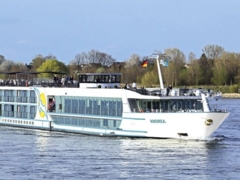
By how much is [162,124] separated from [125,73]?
241 feet

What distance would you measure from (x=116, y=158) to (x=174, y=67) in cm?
8043

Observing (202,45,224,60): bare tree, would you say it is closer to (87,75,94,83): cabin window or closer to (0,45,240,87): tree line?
(0,45,240,87): tree line

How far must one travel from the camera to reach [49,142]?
46062 mm

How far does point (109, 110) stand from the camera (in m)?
47.7

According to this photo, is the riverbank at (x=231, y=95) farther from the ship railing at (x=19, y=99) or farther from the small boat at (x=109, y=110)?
the small boat at (x=109, y=110)

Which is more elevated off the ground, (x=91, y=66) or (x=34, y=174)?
(x=91, y=66)

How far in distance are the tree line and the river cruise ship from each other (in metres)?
54.1

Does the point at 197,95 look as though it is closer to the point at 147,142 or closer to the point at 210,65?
the point at 147,142

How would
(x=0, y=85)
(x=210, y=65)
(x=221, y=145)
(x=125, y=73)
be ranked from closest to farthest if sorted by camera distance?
(x=221, y=145)
(x=0, y=85)
(x=125, y=73)
(x=210, y=65)

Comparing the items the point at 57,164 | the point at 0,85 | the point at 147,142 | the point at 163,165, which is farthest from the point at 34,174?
the point at 0,85

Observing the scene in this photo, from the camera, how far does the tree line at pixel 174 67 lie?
116 meters

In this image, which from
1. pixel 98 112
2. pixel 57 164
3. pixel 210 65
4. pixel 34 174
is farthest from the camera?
pixel 210 65

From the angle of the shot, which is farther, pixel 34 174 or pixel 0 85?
pixel 0 85

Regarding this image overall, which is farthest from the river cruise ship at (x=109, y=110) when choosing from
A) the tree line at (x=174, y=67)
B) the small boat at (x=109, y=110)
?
the tree line at (x=174, y=67)
